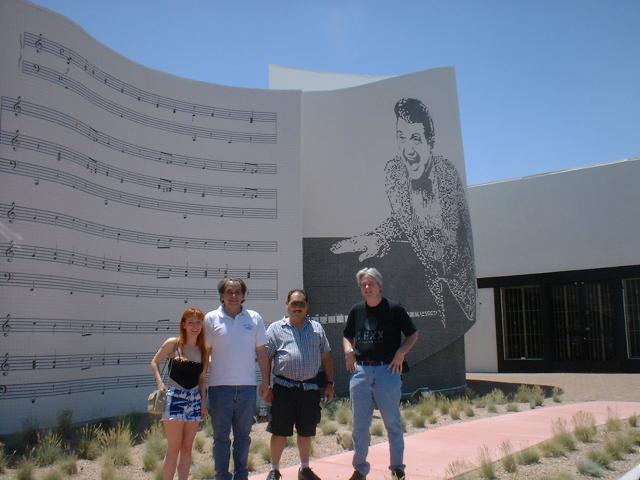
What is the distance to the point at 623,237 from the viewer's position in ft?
66.1

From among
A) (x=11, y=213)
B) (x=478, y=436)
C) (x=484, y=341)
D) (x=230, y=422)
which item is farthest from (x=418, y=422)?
(x=484, y=341)

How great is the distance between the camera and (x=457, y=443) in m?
8.11

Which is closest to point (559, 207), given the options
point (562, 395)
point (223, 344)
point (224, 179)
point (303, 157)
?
point (562, 395)

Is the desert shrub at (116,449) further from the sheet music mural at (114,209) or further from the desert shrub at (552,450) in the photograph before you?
the desert shrub at (552,450)

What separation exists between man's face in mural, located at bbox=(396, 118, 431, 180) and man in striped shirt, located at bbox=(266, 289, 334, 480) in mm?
9774

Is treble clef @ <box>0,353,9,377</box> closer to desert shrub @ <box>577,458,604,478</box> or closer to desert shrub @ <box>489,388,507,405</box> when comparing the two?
desert shrub @ <box>577,458,604,478</box>

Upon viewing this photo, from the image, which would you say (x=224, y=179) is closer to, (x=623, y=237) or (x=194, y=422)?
(x=194, y=422)

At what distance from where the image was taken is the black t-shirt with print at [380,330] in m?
5.54

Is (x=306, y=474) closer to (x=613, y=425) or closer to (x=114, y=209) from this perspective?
(x=613, y=425)

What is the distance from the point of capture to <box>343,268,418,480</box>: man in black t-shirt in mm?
5457

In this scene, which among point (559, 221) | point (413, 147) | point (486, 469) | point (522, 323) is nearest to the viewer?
point (486, 469)

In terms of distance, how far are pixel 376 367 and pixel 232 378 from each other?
1.31 metres

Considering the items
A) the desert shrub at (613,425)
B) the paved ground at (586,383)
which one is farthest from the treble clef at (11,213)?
the paved ground at (586,383)

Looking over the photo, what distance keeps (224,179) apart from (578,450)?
8.32 metres
